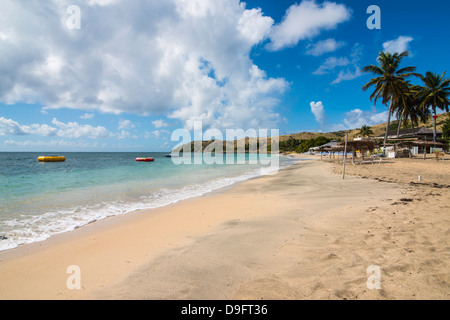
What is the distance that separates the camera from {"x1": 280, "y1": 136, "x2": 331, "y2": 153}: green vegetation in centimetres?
8280

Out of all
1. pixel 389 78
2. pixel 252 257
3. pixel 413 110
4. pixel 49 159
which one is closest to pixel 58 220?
pixel 252 257

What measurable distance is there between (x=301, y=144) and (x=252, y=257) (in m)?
97.3

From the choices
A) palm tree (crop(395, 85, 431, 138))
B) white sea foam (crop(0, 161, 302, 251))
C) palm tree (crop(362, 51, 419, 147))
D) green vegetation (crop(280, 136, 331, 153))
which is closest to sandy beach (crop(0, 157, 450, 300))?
white sea foam (crop(0, 161, 302, 251))

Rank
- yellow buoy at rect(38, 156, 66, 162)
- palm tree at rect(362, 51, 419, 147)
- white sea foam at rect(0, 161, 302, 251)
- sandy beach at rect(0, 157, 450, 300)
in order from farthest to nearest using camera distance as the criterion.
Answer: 1. yellow buoy at rect(38, 156, 66, 162)
2. palm tree at rect(362, 51, 419, 147)
3. white sea foam at rect(0, 161, 302, 251)
4. sandy beach at rect(0, 157, 450, 300)

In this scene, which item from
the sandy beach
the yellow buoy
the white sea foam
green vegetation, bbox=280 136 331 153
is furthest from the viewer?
green vegetation, bbox=280 136 331 153

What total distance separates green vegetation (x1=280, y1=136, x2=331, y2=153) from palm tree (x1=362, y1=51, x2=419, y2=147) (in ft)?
172

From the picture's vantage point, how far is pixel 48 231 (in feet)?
18.0

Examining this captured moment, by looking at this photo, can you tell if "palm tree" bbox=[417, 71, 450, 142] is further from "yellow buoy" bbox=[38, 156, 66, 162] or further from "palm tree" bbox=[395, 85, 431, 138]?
"yellow buoy" bbox=[38, 156, 66, 162]

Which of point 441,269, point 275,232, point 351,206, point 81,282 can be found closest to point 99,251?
point 81,282

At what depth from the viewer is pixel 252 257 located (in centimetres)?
350

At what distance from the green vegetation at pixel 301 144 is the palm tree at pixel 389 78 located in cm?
5256

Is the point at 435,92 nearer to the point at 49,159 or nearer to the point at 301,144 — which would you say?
the point at 301,144
